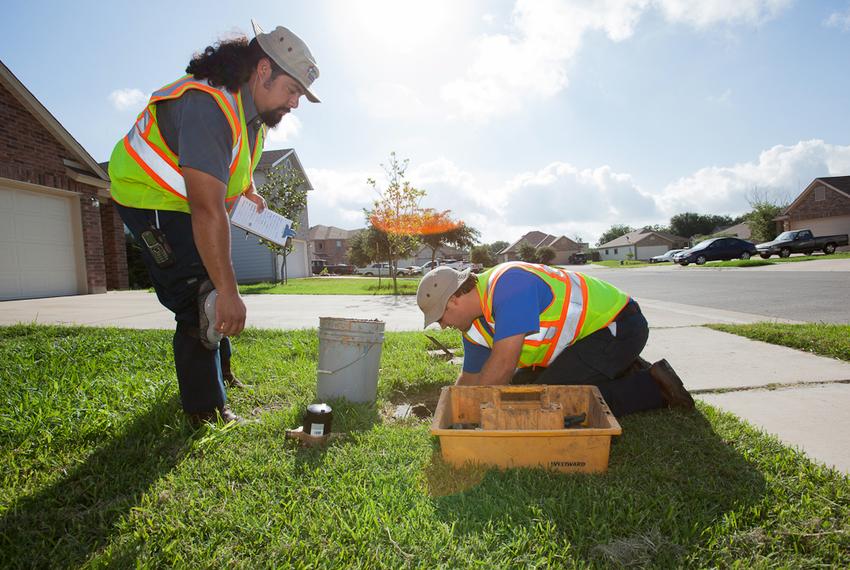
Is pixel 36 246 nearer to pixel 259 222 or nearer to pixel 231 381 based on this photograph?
pixel 231 381

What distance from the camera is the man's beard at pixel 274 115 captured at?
2.47 meters

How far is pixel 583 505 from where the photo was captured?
69.9 inches

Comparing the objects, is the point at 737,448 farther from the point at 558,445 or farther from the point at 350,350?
the point at 350,350

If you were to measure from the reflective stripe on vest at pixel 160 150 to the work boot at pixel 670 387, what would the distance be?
8.44 ft

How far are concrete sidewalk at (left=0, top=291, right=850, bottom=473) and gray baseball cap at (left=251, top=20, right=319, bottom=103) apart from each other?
3.00 meters

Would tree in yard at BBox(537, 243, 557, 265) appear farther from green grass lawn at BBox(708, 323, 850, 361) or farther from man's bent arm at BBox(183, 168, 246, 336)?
man's bent arm at BBox(183, 168, 246, 336)

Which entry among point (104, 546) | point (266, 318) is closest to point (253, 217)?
point (104, 546)

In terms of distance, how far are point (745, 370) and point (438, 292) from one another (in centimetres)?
268

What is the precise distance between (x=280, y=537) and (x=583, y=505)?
111 centimetres

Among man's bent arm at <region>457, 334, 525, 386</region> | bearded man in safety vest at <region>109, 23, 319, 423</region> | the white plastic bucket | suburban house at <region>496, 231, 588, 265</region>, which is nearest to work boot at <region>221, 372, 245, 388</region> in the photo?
the white plastic bucket

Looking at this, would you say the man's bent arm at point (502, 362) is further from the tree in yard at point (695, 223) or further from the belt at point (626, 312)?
the tree in yard at point (695, 223)

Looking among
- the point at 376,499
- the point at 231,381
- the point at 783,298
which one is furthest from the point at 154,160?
the point at 783,298

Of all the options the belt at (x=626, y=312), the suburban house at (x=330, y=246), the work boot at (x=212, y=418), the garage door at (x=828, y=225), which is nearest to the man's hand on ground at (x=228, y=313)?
the work boot at (x=212, y=418)

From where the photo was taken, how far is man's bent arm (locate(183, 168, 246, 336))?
2047mm
